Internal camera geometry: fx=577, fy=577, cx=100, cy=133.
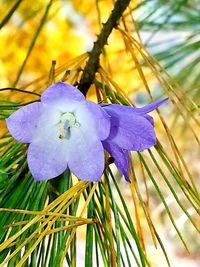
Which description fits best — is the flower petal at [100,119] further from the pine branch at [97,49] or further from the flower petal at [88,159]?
the pine branch at [97,49]

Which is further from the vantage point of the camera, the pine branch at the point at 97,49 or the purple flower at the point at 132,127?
the pine branch at the point at 97,49

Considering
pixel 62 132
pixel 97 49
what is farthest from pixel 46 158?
pixel 97 49

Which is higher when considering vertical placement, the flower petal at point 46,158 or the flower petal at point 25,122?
the flower petal at point 25,122

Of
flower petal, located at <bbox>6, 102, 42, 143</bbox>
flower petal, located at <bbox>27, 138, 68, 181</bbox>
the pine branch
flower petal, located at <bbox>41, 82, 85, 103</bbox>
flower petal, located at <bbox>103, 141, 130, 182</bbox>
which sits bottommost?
flower petal, located at <bbox>103, 141, 130, 182</bbox>

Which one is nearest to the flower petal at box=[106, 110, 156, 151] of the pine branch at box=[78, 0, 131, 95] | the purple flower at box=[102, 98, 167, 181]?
the purple flower at box=[102, 98, 167, 181]

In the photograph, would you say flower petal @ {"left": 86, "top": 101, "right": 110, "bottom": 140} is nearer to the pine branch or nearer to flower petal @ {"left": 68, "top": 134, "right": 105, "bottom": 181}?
flower petal @ {"left": 68, "top": 134, "right": 105, "bottom": 181}

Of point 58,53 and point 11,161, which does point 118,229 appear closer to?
point 11,161

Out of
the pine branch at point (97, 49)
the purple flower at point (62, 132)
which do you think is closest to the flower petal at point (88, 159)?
the purple flower at point (62, 132)

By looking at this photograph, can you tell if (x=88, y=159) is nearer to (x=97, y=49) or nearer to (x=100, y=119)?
(x=100, y=119)
